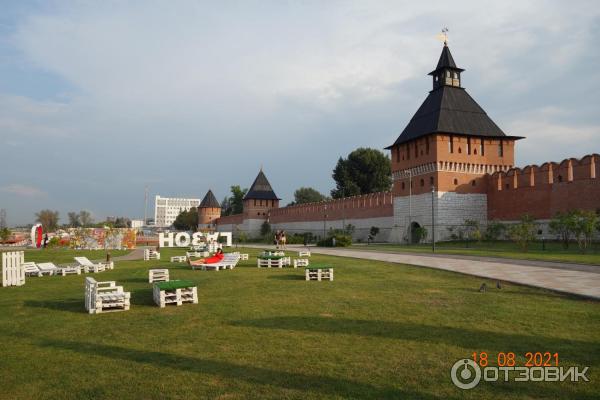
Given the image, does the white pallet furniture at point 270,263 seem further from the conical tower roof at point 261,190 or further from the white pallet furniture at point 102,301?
the conical tower roof at point 261,190

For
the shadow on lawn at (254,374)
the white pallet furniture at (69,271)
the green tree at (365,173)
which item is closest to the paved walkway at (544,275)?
the shadow on lawn at (254,374)

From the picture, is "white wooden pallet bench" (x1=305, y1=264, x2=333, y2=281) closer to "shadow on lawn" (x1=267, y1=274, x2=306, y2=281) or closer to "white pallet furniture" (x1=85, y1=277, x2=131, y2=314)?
"shadow on lawn" (x1=267, y1=274, x2=306, y2=281)

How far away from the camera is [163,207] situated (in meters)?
176

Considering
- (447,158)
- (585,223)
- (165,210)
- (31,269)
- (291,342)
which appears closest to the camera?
(291,342)

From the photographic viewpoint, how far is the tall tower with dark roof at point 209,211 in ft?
238

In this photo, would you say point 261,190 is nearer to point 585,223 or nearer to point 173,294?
point 585,223

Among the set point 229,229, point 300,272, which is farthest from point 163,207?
point 300,272

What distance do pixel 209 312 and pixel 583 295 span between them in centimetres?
679

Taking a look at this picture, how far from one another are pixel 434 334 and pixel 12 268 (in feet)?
34.0

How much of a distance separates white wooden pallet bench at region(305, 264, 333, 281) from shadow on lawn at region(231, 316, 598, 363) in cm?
472

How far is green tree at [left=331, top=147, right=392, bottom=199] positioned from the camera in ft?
192

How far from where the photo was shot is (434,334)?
576 centimetres

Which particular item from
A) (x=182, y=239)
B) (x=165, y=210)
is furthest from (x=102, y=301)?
(x=165, y=210)
